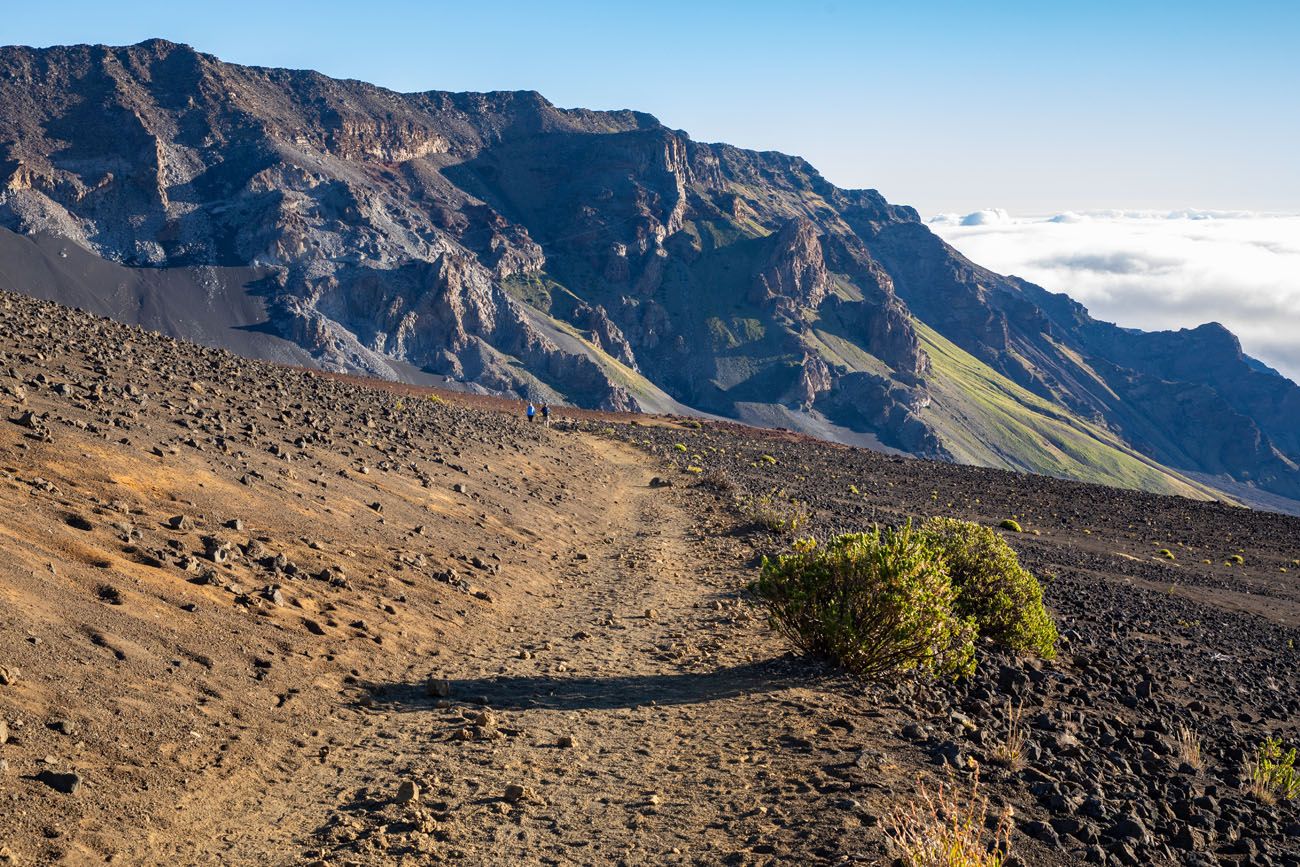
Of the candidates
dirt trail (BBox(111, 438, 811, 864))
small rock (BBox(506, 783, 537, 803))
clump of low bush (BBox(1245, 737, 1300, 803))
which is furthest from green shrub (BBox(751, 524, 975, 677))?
small rock (BBox(506, 783, 537, 803))

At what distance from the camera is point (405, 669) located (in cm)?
1033

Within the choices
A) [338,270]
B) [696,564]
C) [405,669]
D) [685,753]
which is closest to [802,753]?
[685,753]

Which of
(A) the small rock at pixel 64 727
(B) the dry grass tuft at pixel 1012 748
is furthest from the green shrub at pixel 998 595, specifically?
(A) the small rock at pixel 64 727

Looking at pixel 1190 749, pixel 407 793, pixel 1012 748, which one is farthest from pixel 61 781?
pixel 1190 749

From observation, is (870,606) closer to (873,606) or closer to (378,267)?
(873,606)

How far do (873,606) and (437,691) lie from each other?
4.95m

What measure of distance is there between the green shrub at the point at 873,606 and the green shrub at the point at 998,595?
2.87m

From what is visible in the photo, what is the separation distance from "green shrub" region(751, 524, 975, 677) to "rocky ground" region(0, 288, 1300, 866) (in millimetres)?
372

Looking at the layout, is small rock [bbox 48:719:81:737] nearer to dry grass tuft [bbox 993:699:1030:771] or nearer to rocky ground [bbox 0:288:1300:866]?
rocky ground [bbox 0:288:1300:866]

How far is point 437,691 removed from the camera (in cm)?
954

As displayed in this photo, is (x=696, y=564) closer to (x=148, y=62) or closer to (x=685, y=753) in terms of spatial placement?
(x=685, y=753)

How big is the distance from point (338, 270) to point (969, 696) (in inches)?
5329

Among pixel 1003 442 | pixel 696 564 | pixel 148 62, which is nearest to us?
pixel 696 564

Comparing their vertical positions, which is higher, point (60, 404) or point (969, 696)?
point (60, 404)
